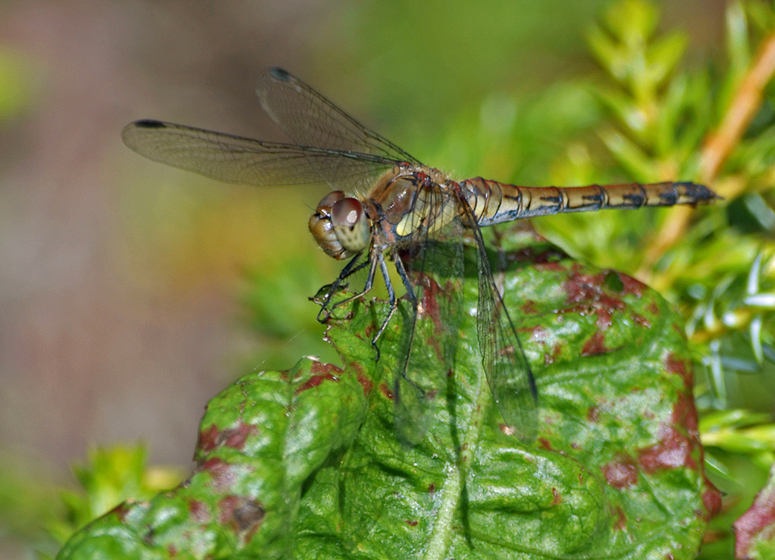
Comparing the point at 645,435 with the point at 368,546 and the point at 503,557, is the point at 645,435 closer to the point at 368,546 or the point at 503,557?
the point at 503,557

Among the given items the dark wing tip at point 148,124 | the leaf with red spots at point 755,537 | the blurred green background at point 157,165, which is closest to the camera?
the leaf with red spots at point 755,537

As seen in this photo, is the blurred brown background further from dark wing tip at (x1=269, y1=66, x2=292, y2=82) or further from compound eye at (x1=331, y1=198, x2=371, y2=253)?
compound eye at (x1=331, y1=198, x2=371, y2=253)

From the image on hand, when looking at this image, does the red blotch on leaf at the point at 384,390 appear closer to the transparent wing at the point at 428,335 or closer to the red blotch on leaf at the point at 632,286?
the transparent wing at the point at 428,335

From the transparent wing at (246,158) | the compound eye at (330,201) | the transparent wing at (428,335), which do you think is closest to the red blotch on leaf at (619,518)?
the transparent wing at (428,335)

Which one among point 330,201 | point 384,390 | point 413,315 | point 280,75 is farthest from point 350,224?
point 280,75

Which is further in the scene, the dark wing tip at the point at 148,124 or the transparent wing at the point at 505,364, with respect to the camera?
the dark wing tip at the point at 148,124

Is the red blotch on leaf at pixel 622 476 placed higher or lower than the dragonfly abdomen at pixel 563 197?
lower

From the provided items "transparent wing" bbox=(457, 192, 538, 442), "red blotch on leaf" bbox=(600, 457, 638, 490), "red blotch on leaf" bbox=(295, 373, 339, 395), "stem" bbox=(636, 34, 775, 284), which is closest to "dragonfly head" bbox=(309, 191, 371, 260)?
"transparent wing" bbox=(457, 192, 538, 442)
